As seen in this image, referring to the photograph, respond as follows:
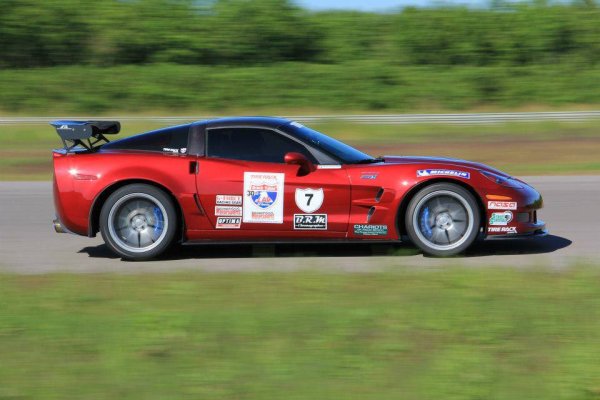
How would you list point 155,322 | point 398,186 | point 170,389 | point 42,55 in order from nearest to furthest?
point 170,389
point 155,322
point 398,186
point 42,55

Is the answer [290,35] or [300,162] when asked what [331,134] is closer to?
[290,35]

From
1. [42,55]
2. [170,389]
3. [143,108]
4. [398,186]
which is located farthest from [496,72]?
[170,389]

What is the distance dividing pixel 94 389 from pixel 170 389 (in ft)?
1.23

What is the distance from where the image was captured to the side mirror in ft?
26.4

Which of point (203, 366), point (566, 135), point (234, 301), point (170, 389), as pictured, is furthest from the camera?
point (566, 135)

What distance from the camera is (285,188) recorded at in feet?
26.4

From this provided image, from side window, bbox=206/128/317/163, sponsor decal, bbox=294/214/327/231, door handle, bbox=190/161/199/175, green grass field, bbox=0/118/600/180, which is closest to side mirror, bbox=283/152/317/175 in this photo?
side window, bbox=206/128/317/163

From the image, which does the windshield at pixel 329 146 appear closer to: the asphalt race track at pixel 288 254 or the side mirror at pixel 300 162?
the side mirror at pixel 300 162

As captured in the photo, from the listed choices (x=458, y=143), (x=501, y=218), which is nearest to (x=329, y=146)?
(x=501, y=218)

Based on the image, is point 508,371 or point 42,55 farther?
point 42,55

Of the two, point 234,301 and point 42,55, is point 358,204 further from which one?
point 42,55

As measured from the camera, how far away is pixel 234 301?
6266mm

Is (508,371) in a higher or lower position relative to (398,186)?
lower

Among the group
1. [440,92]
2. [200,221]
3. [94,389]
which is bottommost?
[94,389]
